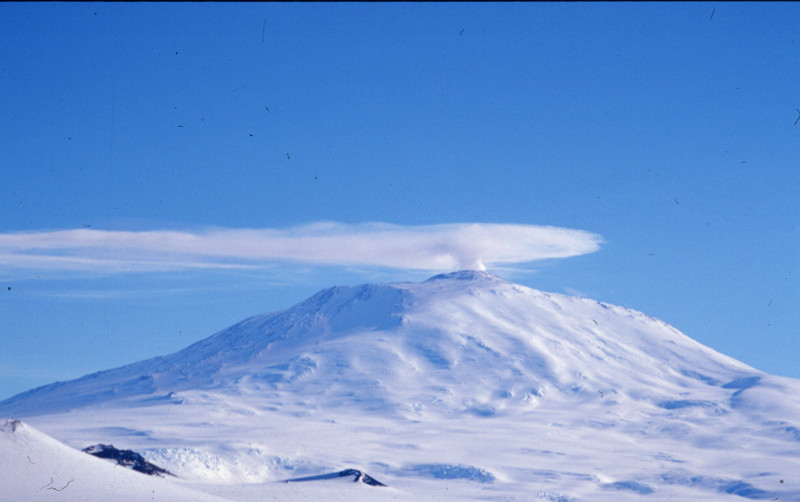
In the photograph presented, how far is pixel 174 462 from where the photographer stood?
120 meters

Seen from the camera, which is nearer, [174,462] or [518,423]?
[174,462]

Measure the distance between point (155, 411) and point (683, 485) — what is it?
99.7 metres

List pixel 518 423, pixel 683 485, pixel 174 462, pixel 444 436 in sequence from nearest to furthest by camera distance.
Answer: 1. pixel 174 462
2. pixel 683 485
3. pixel 444 436
4. pixel 518 423

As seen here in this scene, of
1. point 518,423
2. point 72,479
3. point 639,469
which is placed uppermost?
point 518,423

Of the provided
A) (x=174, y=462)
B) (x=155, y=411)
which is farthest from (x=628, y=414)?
(x=174, y=462)

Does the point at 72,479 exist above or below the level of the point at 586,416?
below

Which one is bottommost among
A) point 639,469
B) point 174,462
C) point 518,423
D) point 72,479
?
point 72,479

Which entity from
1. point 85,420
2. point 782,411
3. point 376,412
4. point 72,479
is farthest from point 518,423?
point 72,479

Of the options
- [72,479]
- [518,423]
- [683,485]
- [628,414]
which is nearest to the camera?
[72,479]

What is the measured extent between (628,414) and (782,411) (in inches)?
1226

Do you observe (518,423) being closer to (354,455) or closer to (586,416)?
(586,416)

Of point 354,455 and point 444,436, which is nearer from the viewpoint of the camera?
point 354,455

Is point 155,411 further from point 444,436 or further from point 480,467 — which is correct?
point 480,467

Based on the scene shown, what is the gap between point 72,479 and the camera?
5634 centimetres
